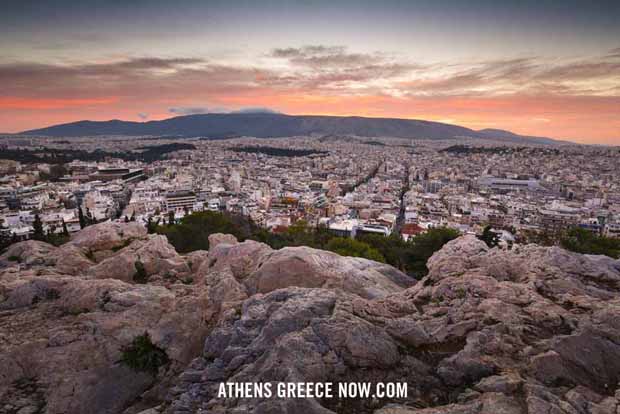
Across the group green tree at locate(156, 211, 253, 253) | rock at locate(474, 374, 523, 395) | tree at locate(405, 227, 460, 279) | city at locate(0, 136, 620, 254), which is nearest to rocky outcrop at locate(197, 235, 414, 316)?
rock at locate(474, 374, 523, 395)

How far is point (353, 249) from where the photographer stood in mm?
22125

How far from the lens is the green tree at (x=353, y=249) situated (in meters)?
20.8

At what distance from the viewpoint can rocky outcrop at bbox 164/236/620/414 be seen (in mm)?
6031

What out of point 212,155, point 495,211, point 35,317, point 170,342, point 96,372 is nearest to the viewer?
point 96,372

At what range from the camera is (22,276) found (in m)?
13.0

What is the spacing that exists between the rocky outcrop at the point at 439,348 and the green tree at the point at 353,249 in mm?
10666

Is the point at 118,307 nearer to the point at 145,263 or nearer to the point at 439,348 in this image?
the point at 145,263

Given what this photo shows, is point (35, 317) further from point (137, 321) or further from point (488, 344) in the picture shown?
point (488, 344)

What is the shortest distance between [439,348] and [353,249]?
47.5ft

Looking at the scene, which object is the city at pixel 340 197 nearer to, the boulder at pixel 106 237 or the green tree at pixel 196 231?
the green tree at pixel 196 231

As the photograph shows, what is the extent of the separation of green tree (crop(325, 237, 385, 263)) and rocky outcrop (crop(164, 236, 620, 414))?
10.7 metres

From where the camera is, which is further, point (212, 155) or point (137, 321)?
point (212, 155)

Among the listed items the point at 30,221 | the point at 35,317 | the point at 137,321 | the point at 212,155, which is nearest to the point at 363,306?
the point at 137,321

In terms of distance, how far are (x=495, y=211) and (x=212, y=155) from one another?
143 meters
